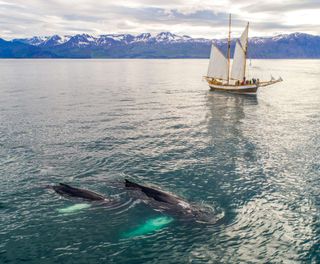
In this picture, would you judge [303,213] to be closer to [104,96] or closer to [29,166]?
[29,166]

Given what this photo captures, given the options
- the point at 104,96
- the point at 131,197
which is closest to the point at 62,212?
the point at 131,197

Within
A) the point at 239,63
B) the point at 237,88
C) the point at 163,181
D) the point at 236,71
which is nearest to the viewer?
the point at 163,181

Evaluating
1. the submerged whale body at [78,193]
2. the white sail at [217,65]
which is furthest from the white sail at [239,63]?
the submerged whale body at [78,193]

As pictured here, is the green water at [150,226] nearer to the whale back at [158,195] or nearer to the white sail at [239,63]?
the whale back at [158,195]

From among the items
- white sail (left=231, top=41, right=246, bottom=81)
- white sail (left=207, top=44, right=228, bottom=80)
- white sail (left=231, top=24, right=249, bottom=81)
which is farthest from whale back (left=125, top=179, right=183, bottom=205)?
white sail (left=207, top=44, right=228, bottom=80)

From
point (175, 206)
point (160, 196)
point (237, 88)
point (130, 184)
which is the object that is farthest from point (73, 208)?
point (237, 88)

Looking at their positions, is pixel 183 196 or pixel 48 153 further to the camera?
pixel 48 153

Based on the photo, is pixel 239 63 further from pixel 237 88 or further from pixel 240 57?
pixel 237 88

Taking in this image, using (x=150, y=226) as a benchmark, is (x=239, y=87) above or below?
above
